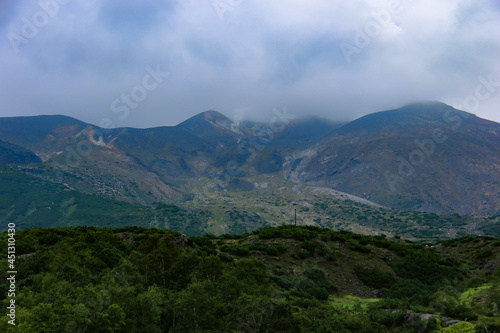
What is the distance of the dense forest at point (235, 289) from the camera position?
554 inches

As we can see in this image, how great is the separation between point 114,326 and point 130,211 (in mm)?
196009

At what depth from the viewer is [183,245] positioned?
32.5m

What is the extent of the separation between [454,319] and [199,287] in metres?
16.8

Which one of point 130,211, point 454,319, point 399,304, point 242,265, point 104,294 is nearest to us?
point 104,294

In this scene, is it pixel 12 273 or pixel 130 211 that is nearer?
pixel 12 273

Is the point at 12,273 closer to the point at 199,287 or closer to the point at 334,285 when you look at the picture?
the point at 199,287

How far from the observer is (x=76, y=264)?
19.1 m

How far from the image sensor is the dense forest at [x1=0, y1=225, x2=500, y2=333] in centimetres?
1408

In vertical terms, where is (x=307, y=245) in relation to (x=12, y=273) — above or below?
below

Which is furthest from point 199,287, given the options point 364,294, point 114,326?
point 364,294

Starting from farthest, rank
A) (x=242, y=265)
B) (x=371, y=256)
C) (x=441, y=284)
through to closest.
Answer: (x=371, y=256), (x=441, y=284), (x=242, y=265)

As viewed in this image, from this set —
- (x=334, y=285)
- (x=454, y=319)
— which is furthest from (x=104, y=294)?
(x=334, y=285)

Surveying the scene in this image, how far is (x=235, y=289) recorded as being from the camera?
17.7 metres

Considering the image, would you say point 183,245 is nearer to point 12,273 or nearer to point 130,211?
point 12,273
